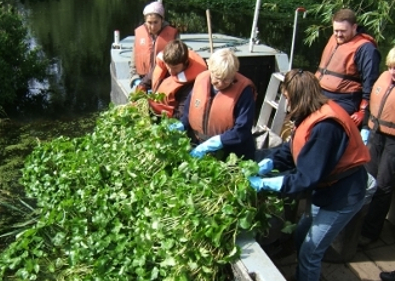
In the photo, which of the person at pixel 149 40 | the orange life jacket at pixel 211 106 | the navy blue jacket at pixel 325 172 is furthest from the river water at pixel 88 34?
the navy blue jacket at pixel 325 172

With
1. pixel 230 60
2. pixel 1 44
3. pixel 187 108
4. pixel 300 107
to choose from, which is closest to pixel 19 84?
pixel 1 44

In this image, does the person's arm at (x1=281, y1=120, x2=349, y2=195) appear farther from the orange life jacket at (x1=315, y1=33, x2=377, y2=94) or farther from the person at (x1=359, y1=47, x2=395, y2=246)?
the orange life jacket at (x1=315, y1=33, x2=377, y2=94)

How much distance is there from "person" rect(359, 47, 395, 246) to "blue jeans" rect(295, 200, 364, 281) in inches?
33.8

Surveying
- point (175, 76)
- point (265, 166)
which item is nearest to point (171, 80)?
point (175, 76)

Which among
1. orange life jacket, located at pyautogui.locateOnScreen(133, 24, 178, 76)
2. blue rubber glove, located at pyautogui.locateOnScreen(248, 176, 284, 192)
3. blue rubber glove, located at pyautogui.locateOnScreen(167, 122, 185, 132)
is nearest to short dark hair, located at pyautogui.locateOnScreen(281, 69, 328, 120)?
blue rubber glove, located at pyautogui.locateOnScreen(248, 176, 284, 192)

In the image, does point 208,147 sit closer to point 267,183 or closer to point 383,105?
point 267,183

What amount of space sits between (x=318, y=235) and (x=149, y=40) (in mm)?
2860

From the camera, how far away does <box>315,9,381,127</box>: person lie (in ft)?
12.3

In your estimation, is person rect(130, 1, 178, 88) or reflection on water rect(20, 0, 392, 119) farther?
reflection on water rect(20, 0, 392, 119)

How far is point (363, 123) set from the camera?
3.84 meters

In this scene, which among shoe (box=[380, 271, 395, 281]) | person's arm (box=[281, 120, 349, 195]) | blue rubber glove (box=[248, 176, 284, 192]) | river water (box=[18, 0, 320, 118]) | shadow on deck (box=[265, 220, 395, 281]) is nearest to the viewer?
person's arm (box=[281, 120, 349, 195])

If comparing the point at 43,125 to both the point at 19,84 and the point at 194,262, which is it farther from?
the point at 194,262

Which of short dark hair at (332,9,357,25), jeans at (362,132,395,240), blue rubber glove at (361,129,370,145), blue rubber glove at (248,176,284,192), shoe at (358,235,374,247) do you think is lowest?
shoe at (358,235,374,247)

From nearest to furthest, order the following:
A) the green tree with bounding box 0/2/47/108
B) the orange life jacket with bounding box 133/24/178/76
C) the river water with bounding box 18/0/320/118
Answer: the orange life jacket with bounding box 133/24/178/76 → the green tree with bounding box 0/2/47/108 → the river water with bounding box 18/0/320/118
